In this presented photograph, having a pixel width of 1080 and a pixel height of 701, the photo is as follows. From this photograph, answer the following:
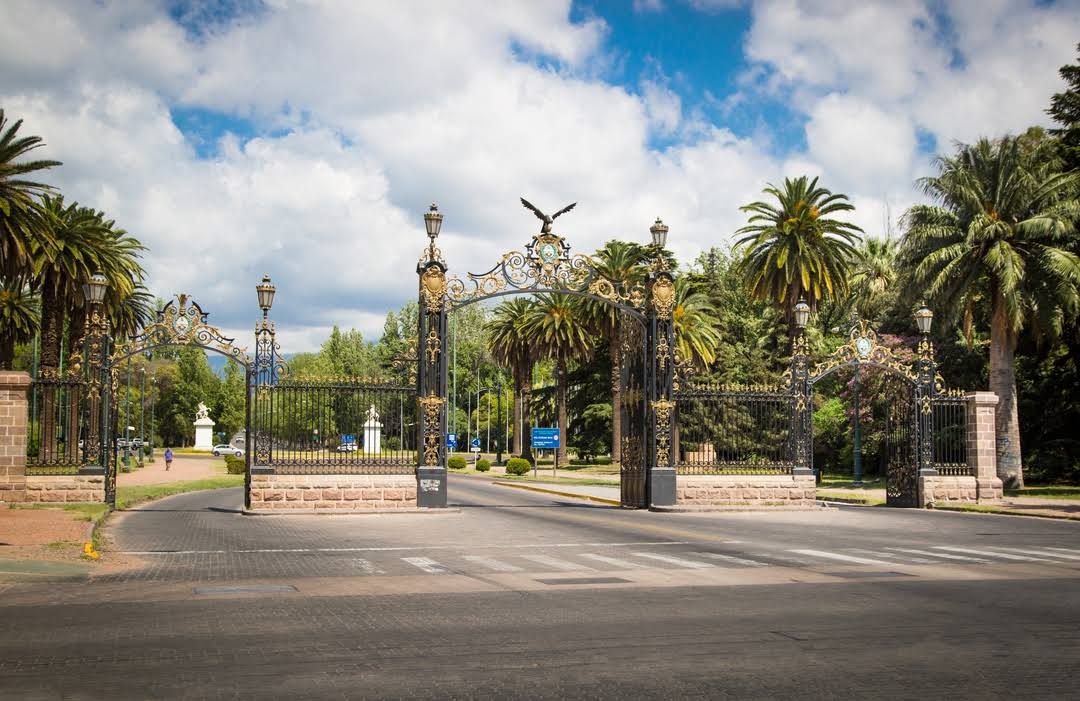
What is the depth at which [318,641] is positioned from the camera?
27.9ft

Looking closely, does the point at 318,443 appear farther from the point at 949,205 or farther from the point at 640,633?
the point at 949,205

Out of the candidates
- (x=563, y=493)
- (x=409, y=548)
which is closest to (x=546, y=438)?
(x=563, y=493)

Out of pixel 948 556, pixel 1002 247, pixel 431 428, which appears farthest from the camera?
pixel 1002 247

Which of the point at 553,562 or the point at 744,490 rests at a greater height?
the point at 744,490

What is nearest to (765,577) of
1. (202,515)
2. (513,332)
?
(202,515)

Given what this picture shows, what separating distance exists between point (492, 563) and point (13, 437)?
1497cm

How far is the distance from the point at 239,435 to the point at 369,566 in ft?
315

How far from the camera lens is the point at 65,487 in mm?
24469

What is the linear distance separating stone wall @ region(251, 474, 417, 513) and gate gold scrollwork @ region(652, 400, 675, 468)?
22.3ft

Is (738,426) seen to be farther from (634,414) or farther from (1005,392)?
(1005,392)

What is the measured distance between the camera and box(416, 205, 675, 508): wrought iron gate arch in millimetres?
25172

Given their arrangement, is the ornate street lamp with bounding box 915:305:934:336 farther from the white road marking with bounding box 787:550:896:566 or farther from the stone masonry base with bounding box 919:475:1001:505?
the white road marking with bounding box 787:550:896:566

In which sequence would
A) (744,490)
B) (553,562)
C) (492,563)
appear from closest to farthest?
(492,563) → (553,562) → (744,490)

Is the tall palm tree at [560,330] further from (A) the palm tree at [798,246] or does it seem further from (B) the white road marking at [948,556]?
(B) the white road marking at [948,556]
